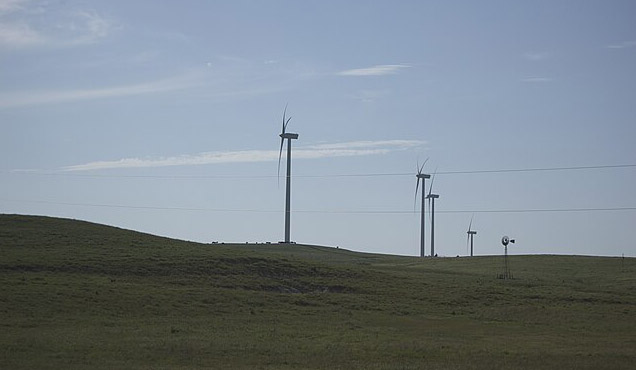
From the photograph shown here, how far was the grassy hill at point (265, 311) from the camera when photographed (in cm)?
3612

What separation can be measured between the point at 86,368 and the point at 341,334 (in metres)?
16.7

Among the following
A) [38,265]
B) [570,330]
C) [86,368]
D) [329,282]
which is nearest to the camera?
[86,368]

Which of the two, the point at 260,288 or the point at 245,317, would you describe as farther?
the point at 260,288

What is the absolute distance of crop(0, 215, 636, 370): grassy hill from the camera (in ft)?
119

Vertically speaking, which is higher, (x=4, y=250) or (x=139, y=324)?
(x=4, y=250)

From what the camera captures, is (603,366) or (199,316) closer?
(603,366)

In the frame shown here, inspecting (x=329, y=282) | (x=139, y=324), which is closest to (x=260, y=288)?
(x=329, y=282)

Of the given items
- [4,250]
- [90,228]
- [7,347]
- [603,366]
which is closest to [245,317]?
[7,347]

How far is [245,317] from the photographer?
51281 millimetres

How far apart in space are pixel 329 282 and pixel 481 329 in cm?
2096

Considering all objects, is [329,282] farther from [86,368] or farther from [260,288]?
[86,368]

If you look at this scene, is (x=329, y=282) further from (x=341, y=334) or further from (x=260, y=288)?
(x=341, y=334)

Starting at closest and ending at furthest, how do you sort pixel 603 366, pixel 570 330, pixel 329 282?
pixel 603 366 < pixel 570 330 < pixel 329 282

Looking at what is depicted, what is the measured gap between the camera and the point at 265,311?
5441 centimetres
